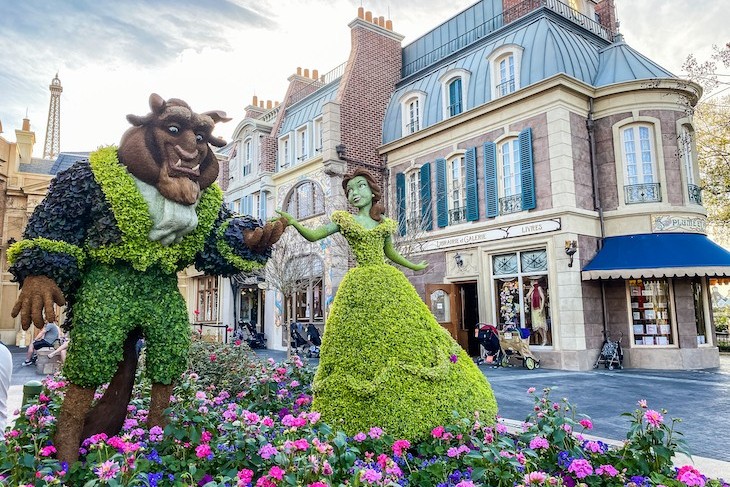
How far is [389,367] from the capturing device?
367 centimetres

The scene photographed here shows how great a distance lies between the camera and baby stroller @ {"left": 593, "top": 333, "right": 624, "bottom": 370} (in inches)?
464

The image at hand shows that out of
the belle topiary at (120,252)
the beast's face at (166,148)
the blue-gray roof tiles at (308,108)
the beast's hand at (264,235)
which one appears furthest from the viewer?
the blue-gray roof tiles at (308,108)

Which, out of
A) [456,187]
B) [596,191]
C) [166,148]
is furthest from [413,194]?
[166,148]

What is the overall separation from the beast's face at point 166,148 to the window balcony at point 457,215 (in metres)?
11.6

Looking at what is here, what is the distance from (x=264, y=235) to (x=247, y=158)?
746 inches

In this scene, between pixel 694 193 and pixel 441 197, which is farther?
pixel 441 197

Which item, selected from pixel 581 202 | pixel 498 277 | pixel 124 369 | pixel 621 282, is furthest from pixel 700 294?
pixel 124 369

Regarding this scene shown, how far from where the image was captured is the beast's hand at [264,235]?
3900 mm

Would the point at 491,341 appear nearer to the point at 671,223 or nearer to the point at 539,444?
the point at 671,223

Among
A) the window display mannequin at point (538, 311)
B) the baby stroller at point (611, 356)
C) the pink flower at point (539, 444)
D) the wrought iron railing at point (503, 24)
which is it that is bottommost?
the baby stroller at point (611, 356)

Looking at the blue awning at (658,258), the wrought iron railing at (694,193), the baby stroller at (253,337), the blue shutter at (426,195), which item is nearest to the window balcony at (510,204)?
the blue awning at (658,258)

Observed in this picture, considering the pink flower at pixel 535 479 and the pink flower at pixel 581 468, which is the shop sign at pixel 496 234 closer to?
the pink flower at pixel 581 468

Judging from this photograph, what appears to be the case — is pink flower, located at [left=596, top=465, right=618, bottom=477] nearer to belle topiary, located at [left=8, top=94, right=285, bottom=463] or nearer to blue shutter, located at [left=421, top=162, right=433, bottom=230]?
belle topiary, located at [left=8, top=94, right=285, bottom=463]

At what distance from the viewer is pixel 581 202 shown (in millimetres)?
12422
